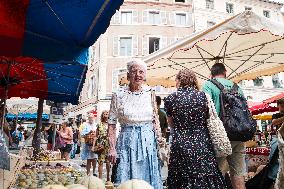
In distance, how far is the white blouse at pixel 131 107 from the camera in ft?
11.2

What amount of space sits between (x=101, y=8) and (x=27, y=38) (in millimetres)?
1281

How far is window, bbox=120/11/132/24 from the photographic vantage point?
31.3 metres

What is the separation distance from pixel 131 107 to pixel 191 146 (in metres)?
0.78

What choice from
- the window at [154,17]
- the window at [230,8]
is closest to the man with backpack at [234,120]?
the window at [154,17]

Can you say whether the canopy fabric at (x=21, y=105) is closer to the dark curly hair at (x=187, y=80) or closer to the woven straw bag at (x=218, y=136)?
the dark curly hair at (x=187, y=80)

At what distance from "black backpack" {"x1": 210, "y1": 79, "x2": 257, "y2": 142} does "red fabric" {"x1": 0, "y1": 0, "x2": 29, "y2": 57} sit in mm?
2471

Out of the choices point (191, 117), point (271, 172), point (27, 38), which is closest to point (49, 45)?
point (27, 38)

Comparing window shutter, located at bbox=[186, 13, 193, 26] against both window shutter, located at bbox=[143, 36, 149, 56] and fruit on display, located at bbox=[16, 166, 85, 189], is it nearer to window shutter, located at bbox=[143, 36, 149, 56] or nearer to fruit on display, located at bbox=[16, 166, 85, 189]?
window shutter, located at bbox=[143, 36, 149, 56]

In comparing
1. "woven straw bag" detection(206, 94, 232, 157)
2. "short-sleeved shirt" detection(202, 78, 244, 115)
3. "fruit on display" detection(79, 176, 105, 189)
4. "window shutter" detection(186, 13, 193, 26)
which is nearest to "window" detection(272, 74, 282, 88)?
"window shutter" detection(186, 13, 193, 26)

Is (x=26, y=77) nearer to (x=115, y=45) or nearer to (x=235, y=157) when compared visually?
(x=235, y=157)

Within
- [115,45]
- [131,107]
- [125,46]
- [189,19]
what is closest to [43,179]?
[131,107]

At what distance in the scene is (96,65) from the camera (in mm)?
31891

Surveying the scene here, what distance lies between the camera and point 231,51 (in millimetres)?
6191

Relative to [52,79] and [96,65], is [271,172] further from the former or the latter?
[96,65]
